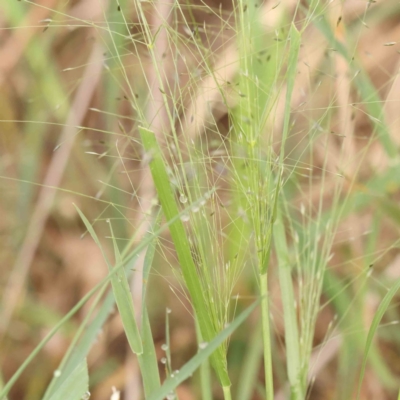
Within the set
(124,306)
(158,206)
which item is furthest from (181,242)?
(158,206)

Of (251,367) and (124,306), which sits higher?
(124,306)

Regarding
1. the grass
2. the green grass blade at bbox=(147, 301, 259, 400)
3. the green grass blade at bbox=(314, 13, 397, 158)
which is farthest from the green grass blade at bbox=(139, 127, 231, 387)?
the grass

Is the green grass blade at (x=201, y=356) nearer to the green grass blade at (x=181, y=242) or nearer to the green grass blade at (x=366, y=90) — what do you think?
the green grass blade at (x=181, y=242)

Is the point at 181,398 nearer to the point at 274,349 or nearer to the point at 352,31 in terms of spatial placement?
the point at 274,349

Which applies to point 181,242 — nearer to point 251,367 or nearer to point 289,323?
point 289,323

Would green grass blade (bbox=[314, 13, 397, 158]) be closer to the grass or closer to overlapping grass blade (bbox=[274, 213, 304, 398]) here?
the grass

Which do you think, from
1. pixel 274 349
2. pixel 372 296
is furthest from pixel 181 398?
pixel 372 296

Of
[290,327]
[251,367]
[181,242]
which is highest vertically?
[181,242]
